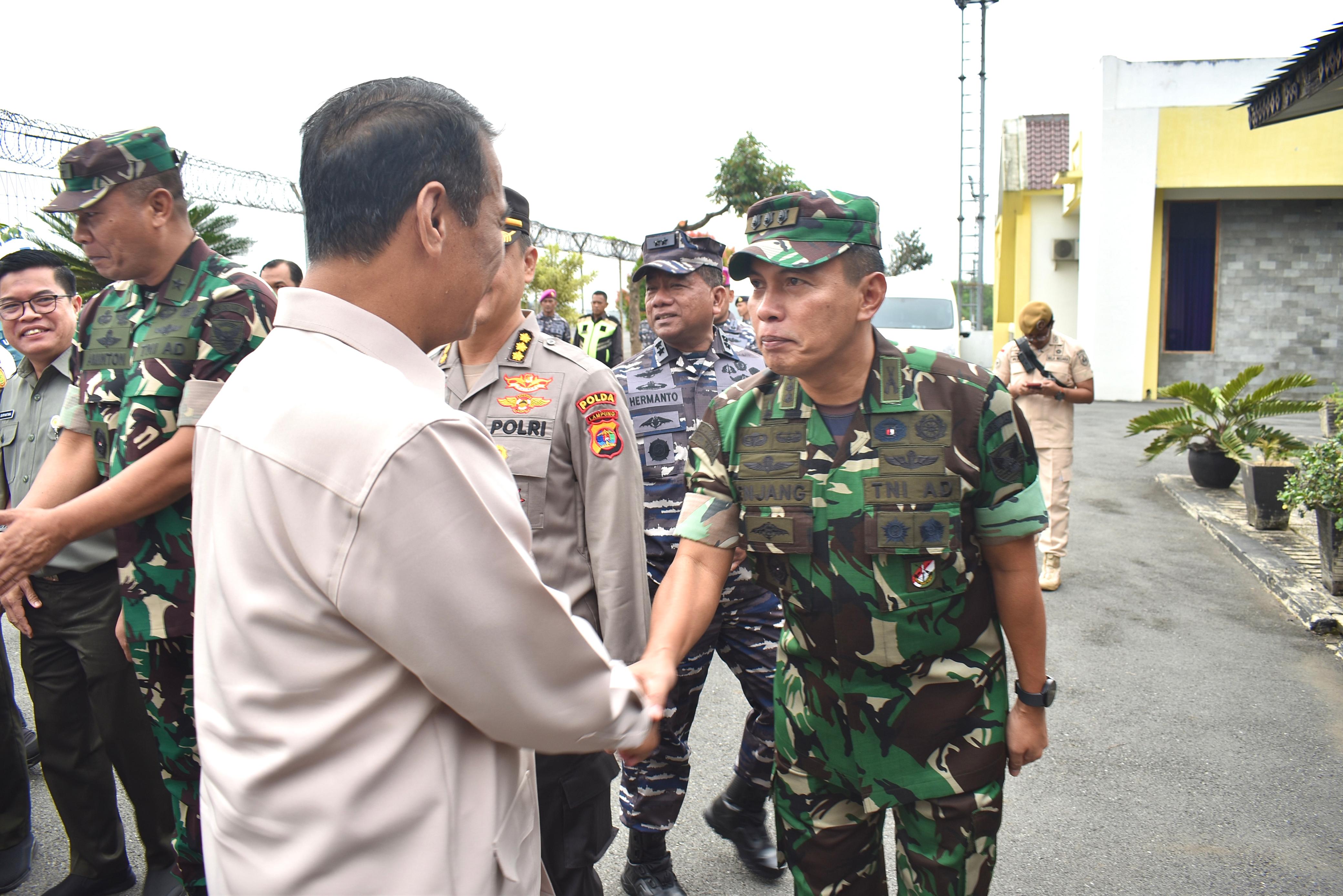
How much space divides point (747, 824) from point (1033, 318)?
4536 millimetres

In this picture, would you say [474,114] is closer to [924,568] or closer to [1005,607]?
[924,568]

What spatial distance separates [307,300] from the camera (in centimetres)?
122

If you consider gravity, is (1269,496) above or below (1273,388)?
below

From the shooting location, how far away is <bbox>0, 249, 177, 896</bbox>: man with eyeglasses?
308cm

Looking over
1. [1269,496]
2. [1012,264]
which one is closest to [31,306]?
[1269,496]

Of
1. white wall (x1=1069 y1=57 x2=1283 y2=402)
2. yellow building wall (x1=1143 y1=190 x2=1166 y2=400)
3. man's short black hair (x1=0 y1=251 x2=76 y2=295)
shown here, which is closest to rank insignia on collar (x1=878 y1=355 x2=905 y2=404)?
man's short black hair (x1=0 y1=251 x2=76 y2=295)

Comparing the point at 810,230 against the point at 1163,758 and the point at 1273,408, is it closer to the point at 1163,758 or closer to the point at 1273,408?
the point at 1163,758

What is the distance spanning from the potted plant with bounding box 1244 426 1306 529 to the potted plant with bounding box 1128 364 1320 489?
55cm

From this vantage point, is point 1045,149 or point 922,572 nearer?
point 922,572

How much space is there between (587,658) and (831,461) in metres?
1.04

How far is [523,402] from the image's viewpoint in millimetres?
2539

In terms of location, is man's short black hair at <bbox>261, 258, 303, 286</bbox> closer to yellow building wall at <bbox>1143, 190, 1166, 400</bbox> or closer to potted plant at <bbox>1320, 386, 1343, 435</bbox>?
potted plant at <bbox>1320, 386, 1343, 435</bbox>

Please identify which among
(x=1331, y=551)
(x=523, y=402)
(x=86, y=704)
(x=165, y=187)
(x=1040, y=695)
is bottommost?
(x=1331, y=551)

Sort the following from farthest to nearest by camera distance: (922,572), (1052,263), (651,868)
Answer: (1052,263), (651,868), (922,572)
